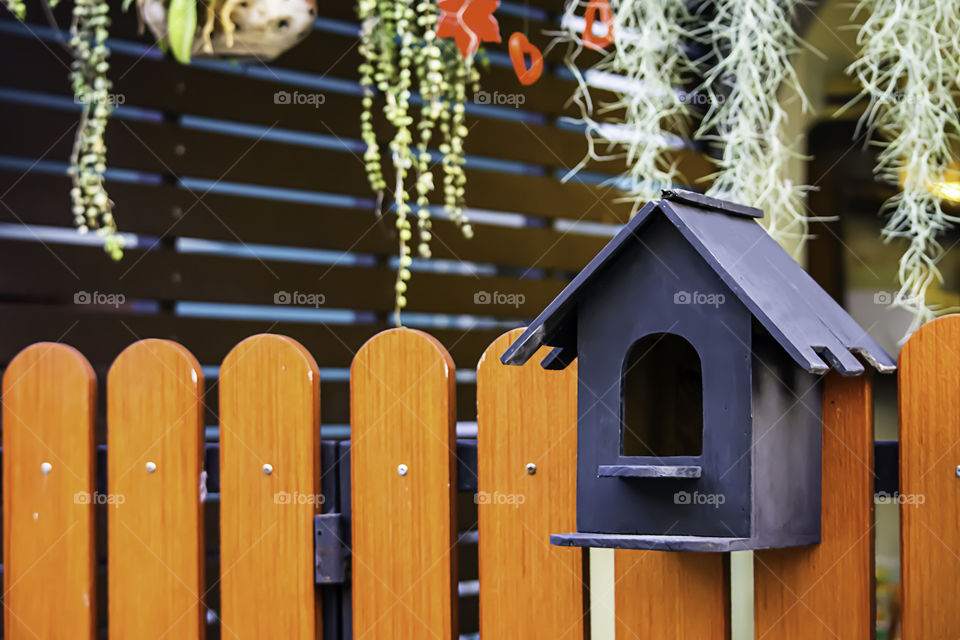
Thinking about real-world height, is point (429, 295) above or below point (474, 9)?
below

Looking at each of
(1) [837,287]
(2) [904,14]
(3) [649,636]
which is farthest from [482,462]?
(1) [837,287]

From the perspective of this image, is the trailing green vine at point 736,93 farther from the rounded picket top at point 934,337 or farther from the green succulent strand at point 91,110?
the green succulent strand at point 91,110

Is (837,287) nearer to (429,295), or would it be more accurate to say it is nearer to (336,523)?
(429,295)

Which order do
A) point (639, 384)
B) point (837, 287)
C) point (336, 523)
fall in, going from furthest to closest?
point (837, 287)
point (336, 523)
point (639, 384)

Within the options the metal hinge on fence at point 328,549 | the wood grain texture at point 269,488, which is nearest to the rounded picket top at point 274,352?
the wood grain texture at point 269,488

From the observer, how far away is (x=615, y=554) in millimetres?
1444

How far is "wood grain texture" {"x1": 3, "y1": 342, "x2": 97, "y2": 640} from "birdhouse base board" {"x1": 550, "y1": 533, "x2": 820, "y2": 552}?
3.07 ft

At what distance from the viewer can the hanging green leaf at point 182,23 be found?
7.43 ft

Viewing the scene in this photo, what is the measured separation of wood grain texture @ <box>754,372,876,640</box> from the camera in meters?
1.32

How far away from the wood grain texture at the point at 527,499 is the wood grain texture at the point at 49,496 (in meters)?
0.71

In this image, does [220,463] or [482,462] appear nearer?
[482,462]

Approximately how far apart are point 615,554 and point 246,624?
2.03 ft

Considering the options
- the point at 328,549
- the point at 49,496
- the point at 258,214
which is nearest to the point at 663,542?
the point at 328,549

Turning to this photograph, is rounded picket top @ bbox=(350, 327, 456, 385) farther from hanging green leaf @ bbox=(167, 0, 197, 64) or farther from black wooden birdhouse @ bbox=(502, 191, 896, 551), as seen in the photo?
hanging green leaf @ bbox=(167, 0, 197, 64)
